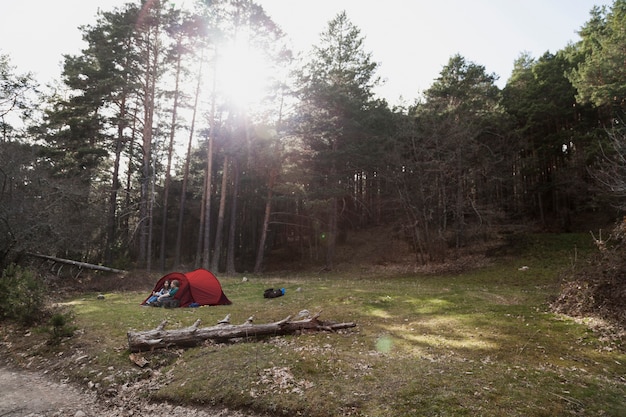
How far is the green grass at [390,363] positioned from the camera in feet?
16.1

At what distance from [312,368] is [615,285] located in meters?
8.29

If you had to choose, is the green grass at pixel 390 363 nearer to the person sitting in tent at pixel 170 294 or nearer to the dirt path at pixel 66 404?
the dirt path at pixel 66 404

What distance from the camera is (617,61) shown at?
17.5m

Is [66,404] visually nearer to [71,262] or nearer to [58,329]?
[58,329]

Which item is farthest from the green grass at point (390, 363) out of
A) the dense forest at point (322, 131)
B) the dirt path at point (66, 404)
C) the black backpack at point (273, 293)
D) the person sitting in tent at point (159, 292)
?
the dense forest at point (322, 131)

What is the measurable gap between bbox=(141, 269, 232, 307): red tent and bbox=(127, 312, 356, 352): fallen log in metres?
4.13

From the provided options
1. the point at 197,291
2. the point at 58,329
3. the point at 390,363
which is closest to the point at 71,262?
the point at 197,291

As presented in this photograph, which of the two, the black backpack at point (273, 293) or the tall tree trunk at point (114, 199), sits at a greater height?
the tall tree trunk at point (114, 199)

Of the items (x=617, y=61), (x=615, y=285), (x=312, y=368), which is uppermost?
(x=617, y=61)

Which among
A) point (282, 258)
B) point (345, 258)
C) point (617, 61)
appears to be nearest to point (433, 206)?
point (345, 258)

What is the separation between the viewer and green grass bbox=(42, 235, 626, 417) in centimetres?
492

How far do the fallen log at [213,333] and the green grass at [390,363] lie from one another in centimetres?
26

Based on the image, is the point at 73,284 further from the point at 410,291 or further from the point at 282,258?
the point at 282,258

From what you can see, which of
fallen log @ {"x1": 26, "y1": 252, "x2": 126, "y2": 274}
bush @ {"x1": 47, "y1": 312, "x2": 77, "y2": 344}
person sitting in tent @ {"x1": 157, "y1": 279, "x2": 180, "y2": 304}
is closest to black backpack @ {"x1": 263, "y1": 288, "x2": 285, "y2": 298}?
person sitting in tent @ {"x1": 157, "y1": 279, "x2": 180, "y2": 304}
